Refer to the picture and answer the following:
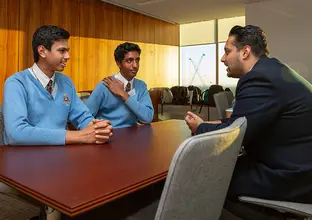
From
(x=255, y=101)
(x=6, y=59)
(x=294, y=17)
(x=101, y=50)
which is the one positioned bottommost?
(x=255, y=101)

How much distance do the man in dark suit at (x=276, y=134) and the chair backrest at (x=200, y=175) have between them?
174mm

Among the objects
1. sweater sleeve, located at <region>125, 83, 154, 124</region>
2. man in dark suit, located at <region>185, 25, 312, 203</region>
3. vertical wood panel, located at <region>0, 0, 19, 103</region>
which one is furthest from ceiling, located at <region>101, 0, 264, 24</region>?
man in dark suit, located at <region>185, 25, 312, 203</region>

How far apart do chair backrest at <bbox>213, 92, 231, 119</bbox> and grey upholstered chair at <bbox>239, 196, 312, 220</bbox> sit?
191 cm

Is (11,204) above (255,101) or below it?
below

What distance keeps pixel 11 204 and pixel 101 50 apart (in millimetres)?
4089

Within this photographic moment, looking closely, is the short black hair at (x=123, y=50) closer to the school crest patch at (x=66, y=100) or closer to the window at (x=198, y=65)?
the school crest patch at (x=66, y=100)

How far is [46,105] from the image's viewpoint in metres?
1.56

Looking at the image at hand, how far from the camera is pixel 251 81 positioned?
1.15 m

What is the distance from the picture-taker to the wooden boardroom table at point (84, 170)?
2.53 feet

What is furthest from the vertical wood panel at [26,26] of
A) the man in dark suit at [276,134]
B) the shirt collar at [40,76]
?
the man in dark suit at [276,134]

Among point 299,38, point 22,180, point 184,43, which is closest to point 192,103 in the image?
point 184,43

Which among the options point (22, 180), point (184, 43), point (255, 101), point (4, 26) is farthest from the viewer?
point (184, 43)

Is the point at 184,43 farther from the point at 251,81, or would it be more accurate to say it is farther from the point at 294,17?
the point at 251,81

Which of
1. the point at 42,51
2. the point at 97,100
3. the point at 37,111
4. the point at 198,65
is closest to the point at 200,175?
the point at 37,111
